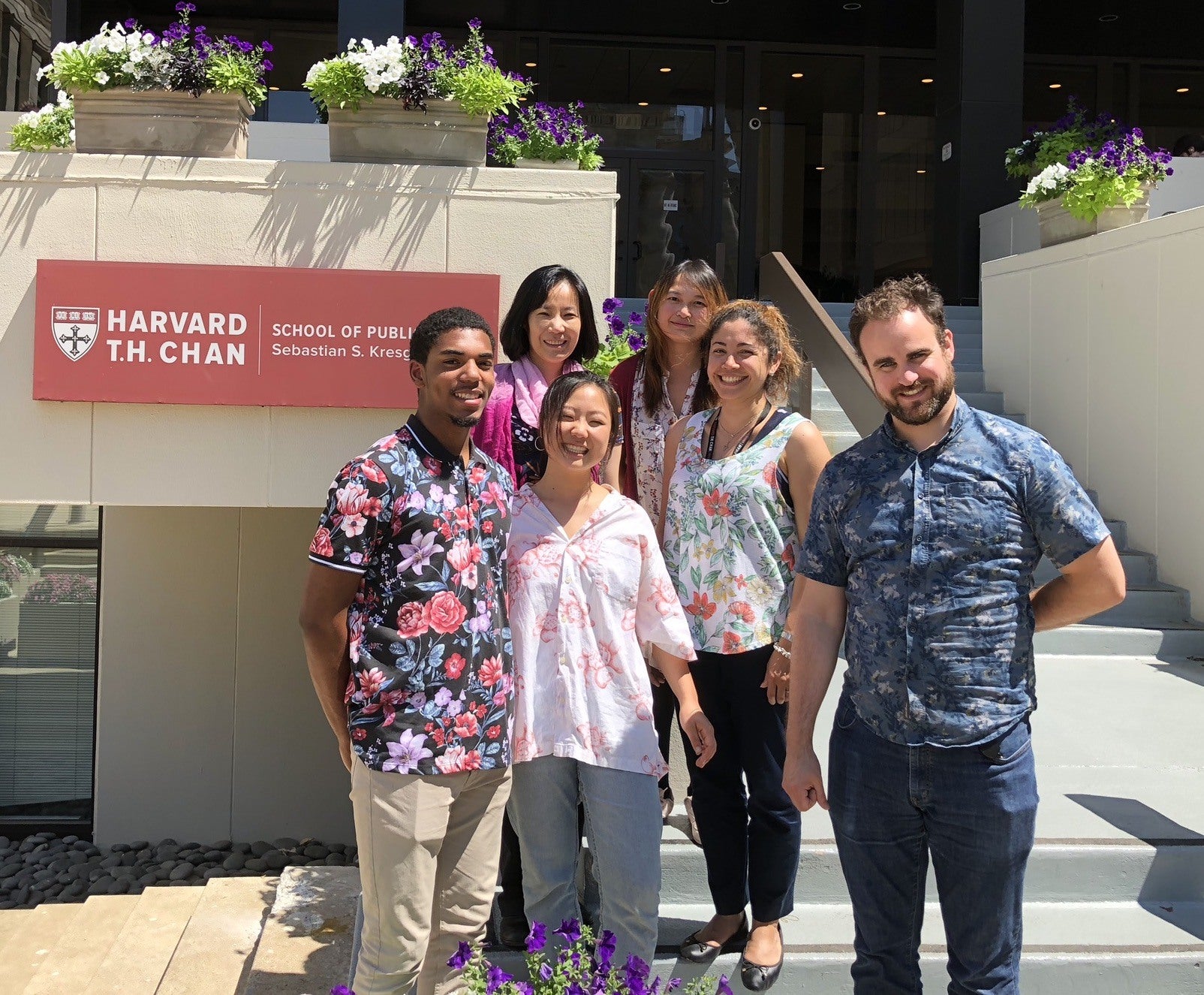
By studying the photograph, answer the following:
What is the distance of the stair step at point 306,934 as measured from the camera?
14.3 ft

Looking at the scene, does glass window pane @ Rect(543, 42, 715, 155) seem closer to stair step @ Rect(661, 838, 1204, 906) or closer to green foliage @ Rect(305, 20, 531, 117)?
green foliage @ Rect(305, 20, 531, 117)

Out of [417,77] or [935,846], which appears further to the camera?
[417,77]

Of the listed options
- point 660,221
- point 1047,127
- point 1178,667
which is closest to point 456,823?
point 1178,667

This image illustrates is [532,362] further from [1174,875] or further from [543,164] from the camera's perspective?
[1174,875]

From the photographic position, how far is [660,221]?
13.9 meters

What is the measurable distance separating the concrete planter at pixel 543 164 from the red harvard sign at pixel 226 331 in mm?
612

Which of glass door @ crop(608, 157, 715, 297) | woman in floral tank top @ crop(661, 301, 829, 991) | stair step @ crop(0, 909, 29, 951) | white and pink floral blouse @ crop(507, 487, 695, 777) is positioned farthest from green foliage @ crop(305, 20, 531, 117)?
glass door @ crop(608, 157, 715, 297)

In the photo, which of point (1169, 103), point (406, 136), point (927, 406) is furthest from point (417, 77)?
point (1169, 103)

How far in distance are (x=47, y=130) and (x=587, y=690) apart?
4.39 m

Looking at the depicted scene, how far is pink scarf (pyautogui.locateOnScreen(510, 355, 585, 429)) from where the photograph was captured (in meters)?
3.38

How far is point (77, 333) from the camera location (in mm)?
5379

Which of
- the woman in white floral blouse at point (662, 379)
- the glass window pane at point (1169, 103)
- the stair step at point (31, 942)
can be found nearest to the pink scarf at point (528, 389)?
the woman in white floral blouse at point (662, 379)

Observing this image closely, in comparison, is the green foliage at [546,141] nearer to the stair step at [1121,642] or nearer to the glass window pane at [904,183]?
the stair step at [1121,642]

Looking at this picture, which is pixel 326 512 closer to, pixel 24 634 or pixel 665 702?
pixel 665 702
